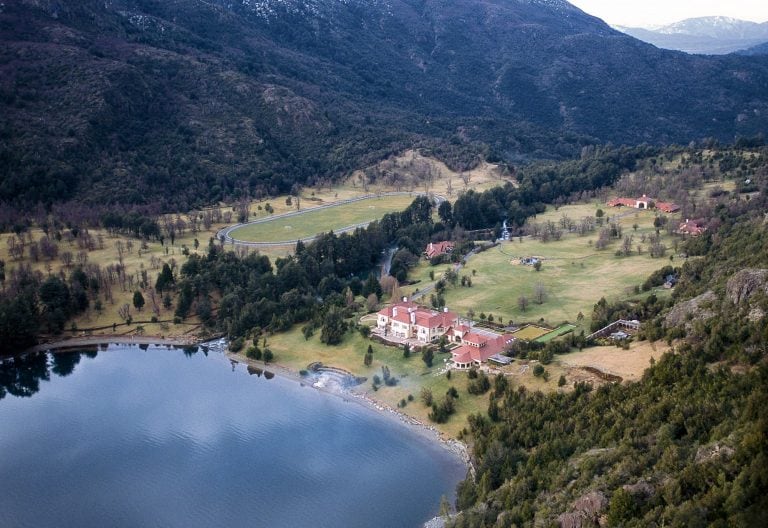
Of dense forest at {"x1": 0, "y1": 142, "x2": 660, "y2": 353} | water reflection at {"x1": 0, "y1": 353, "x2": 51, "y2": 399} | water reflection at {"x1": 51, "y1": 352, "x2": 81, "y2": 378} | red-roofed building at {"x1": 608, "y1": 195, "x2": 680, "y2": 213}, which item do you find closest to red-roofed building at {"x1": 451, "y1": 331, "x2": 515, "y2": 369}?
dense forest at {"x1": 0, "y1": 142, "x2": 660, "y2": 353}

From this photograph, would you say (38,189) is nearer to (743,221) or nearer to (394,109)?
(743,221)

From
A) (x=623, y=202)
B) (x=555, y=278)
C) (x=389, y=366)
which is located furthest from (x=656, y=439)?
(x=623, y=202)

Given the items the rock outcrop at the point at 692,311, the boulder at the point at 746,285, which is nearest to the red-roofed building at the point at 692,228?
the rock outcrop at the point at 692,311

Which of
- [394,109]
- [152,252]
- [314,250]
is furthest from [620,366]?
[394,109]

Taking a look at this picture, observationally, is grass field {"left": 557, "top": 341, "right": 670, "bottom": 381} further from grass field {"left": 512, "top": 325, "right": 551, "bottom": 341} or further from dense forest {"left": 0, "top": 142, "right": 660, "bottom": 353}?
dense forest {"left": 0, "top": 142, "right": 660, "bottom": 353}

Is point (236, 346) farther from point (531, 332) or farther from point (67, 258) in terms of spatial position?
point (67, 258)

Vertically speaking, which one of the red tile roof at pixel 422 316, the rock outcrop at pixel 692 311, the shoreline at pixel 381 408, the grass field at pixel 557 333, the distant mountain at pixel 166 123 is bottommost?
the shoreline at pixel 381 408

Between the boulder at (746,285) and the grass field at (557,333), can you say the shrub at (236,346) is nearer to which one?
the grass field at (557,333)
